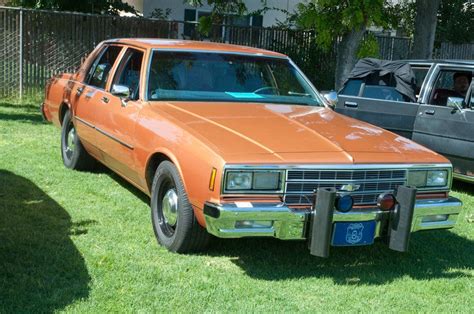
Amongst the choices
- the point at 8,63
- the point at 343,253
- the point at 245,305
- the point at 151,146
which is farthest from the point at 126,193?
the point at 8,63

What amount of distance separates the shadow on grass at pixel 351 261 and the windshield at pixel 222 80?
138 cm

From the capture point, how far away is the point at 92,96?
6.66 metres

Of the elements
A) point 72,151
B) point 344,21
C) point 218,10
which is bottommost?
point 72,151

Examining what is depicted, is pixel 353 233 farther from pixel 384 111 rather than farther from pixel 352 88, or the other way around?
pixel 352 88

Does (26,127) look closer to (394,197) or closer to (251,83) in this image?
(251,83)

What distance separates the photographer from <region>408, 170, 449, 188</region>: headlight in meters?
4.74

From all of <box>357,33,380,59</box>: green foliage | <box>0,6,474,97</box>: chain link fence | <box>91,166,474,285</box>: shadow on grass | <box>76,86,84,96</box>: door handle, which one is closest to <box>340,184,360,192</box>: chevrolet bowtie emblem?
<box>91,166,474,285</box>: shadow on grass

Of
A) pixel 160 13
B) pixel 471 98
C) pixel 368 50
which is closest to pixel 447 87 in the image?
pixel 471 98

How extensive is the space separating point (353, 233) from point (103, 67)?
365 cm

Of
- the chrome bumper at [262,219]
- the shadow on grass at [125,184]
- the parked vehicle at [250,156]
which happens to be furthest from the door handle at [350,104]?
the chrome bumper at [262,219]

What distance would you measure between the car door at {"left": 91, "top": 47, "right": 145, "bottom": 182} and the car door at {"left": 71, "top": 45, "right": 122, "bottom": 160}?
18 centimetres

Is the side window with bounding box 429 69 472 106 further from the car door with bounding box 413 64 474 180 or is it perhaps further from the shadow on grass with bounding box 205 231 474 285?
the shadow on grass with bounding box 205 231 474 285

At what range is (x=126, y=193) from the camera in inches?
263

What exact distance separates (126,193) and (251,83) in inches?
70.9
